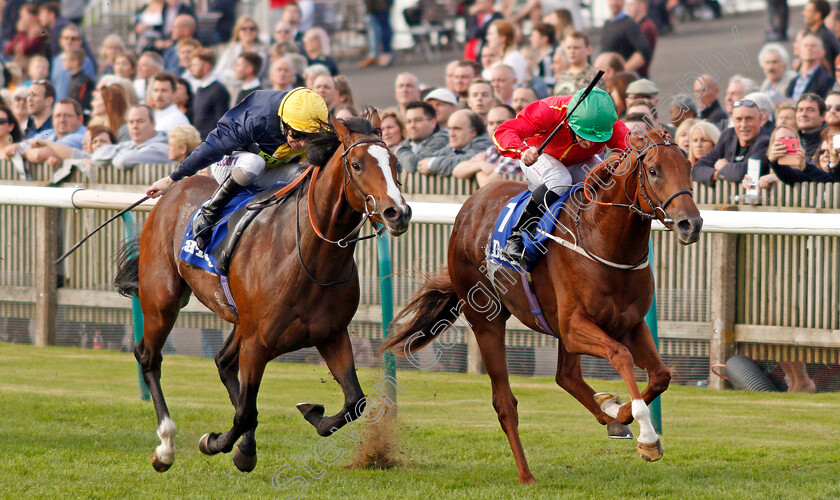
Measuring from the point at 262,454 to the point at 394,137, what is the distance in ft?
13.7

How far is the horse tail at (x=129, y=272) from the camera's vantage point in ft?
23.0

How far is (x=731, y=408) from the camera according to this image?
7.51 meters

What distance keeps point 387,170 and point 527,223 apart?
116 cm

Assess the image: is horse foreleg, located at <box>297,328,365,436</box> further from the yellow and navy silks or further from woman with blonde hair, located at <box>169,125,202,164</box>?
woman with blonde hair, located at <box>169,125,202,164</box>

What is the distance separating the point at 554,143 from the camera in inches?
241

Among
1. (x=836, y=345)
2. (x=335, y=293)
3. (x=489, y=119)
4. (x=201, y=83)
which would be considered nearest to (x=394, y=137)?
(x=489, y=119)

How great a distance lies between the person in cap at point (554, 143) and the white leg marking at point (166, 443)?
193 centimetres

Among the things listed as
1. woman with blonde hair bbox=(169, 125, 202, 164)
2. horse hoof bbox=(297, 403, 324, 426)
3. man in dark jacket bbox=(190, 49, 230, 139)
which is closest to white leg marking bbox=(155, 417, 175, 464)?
horse hoof bbox=(297, 403, 324, 426)

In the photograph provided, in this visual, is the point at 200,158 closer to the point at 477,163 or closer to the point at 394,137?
the point at 477,163

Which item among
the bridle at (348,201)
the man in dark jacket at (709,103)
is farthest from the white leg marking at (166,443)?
the man in dark jacket at (709,103)

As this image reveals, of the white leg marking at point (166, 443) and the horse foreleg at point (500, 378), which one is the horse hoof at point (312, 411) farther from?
the horse foreleg at point (500, 378)

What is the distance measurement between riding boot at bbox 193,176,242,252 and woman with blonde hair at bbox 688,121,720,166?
4.16 meters

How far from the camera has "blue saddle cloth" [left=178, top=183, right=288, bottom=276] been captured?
5.94 m

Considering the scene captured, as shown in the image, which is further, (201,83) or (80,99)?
(80,99)
